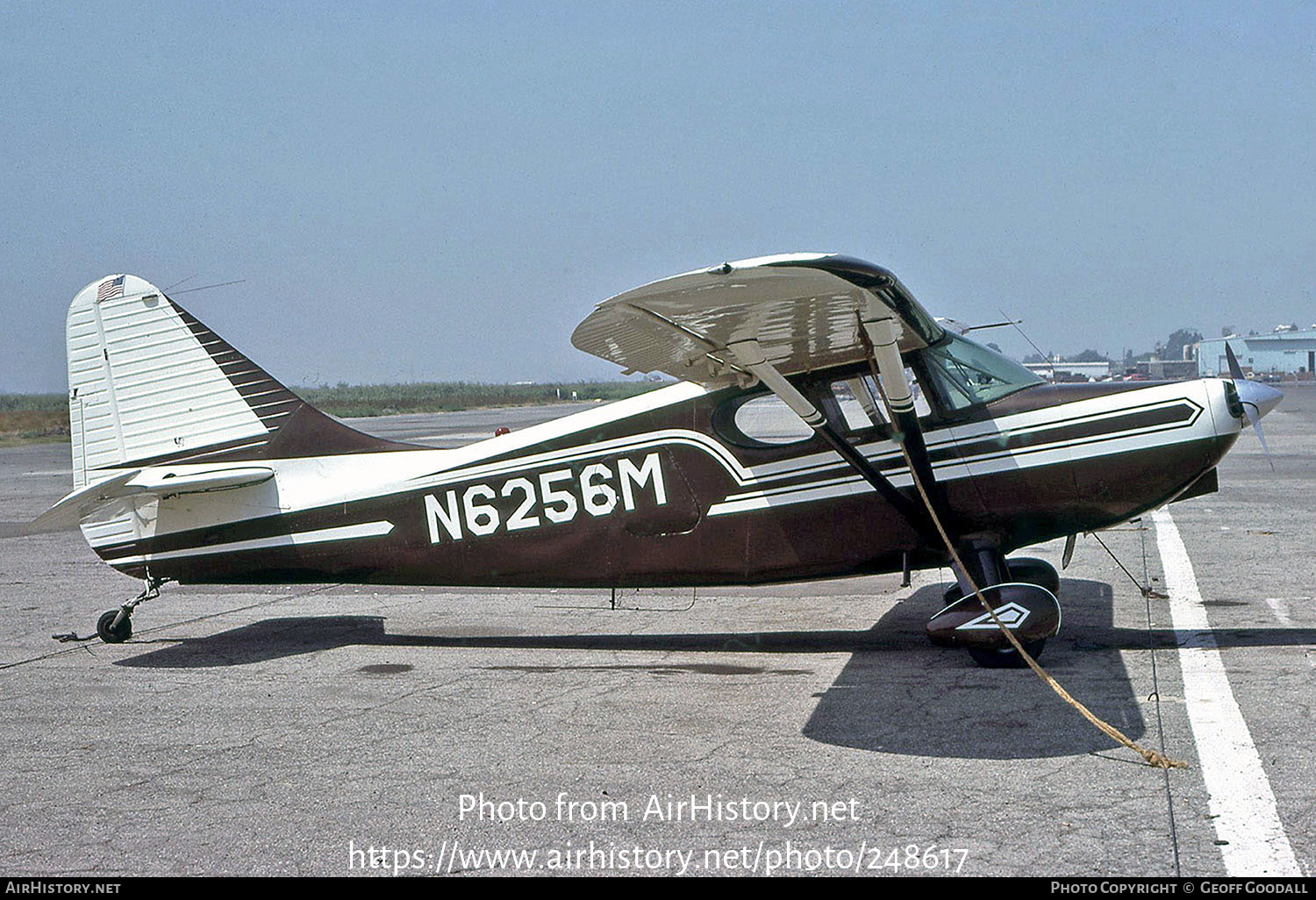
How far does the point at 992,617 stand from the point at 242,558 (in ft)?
16.8

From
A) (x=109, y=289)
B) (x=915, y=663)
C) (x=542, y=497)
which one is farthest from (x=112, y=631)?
(x=915, y=663)

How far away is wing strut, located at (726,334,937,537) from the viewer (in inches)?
266

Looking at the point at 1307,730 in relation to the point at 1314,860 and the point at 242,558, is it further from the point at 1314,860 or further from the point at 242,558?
the point at 242,558

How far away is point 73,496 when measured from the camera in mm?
7746

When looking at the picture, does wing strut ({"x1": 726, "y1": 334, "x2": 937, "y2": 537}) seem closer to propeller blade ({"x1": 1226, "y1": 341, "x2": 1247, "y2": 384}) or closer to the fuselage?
the fuselage

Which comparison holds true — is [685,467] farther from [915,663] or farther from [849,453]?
[915,663]

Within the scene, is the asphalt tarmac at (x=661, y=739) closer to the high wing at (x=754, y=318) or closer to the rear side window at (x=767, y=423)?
the rear side window at (x=767, y=423)

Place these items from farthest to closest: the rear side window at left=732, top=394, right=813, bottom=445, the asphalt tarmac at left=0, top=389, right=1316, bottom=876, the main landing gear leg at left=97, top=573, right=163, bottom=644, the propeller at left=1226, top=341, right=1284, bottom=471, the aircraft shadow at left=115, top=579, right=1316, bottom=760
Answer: the main landing gear leg at left=97, top=573, right=163, bottom=644 < the rear side window at left=732, top=394, right=813, bottom=445 < the propeller at left=1226, top=341, right=1284, bottom=471 < the aircraft shadow at left=115, top=579, right=1316, bottom=760 < the asphalt tarmac at left=0, top=389, right=1316, bottom=876

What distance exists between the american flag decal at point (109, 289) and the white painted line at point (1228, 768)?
766 cm

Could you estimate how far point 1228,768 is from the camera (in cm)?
490

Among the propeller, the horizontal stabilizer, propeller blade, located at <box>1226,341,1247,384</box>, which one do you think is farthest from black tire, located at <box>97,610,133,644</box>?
propeller blade, located at <box>1226,341,1247,384</box>

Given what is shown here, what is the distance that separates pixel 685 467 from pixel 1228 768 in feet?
12.5

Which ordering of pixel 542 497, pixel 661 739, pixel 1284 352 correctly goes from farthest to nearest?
pixel 1284 352 → pixel 542 497 → pixel 661 739

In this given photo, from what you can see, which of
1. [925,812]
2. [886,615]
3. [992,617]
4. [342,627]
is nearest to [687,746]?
[925,812]
